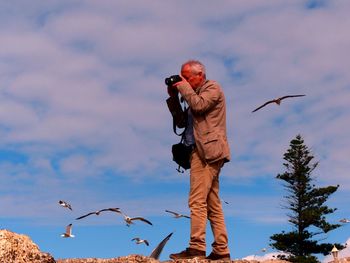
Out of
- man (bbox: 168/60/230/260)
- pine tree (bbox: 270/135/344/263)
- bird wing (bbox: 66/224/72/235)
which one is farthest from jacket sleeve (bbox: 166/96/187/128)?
pine tree (bbox: 270/135/344/263)

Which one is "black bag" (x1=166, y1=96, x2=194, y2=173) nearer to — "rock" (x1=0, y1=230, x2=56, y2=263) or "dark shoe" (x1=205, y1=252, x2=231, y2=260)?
"dark shoe" (x1=205, y1=252, x2=231, y2=260)

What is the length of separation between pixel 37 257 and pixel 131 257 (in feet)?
5.59

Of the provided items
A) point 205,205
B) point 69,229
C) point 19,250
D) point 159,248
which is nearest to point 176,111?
point 205,205

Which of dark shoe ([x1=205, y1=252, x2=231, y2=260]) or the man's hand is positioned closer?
dark shoe ([x1=205, y1=252, x2=231, y2=260])

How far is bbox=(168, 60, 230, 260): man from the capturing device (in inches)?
330

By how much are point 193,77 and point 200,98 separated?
470 millimetres

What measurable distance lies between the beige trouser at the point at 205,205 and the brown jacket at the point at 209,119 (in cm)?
16

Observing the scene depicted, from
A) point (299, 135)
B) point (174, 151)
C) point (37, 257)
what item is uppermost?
point (299, 135)

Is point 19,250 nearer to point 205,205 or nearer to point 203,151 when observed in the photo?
point 205,205

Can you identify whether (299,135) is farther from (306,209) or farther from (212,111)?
(212,111)

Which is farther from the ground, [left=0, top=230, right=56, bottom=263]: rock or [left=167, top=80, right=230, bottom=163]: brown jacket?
[left=167, top=80, right=230, bottom=163]: brown jacket

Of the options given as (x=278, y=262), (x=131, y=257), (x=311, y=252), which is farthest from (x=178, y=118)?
(x=311, y=252)

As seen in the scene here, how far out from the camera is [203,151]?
8461 millimetres

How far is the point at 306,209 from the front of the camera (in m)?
42.1
